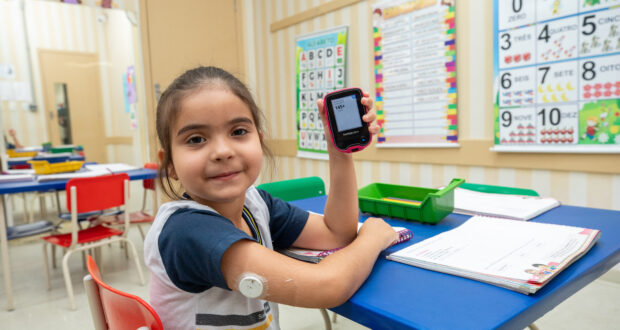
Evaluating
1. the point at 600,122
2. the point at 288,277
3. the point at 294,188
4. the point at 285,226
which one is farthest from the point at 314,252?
the point at 600,122

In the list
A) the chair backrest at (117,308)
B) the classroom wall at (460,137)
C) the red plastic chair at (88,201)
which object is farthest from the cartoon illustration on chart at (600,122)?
the red plastic chair at (88,201)

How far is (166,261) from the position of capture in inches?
25.7

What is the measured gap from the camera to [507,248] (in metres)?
0.75

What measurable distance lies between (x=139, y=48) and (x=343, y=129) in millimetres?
3786

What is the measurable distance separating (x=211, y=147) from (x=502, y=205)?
0.84 m

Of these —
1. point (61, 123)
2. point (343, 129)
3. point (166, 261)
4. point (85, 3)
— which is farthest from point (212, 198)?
point (61, 123)

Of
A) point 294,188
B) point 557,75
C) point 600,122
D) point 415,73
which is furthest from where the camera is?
point 415,73

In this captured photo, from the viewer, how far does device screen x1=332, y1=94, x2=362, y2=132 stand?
810 millimetres

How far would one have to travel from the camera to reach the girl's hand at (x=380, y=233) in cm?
78

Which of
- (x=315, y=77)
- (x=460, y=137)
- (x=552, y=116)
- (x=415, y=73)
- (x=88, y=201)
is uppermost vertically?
(x=315, y=77)

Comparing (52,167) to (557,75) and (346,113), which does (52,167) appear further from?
(557,75)

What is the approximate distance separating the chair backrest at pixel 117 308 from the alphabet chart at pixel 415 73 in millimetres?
2401

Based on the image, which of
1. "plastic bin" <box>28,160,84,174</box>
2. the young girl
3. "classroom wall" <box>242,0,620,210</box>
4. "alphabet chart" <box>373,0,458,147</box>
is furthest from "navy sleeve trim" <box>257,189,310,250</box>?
"plastic bin" <box>28,160,84,174</box>

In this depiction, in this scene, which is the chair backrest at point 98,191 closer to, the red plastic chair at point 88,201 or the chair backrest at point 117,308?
the red plastic chair at point 88,201
